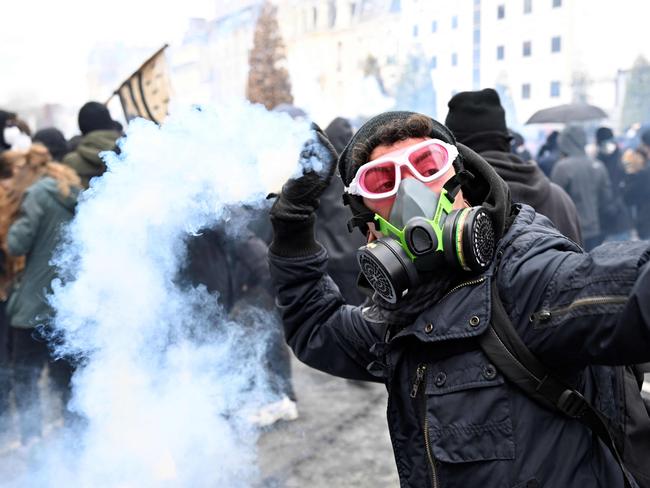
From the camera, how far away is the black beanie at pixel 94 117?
497 centimetres

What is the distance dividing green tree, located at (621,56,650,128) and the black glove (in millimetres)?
17515

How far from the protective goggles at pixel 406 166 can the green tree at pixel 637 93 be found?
58.1 feet

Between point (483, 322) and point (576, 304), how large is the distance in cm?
20

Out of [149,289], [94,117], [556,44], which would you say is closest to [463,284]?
[149,289]

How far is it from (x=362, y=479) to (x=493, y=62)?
25.8ft

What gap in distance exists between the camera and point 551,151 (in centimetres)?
873

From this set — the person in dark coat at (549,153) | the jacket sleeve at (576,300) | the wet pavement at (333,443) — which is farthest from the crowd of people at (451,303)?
the person in dark coat at (549,153)

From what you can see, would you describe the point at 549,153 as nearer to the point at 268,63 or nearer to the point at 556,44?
the point at 556,44

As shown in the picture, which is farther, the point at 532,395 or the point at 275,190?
the point at 275,190

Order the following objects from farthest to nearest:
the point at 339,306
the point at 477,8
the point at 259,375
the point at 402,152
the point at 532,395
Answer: the point at 477,8
the point at 259,375
the point at 339,306
the point at 402,152
the point at 532,395

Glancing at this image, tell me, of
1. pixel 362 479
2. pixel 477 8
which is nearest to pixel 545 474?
pixel 362 479

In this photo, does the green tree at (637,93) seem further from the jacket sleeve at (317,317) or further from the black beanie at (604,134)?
the jacket sleeve at (317,317)

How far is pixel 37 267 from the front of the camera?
3.92 m

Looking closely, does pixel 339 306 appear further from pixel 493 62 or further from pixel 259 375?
pixel 493 62
